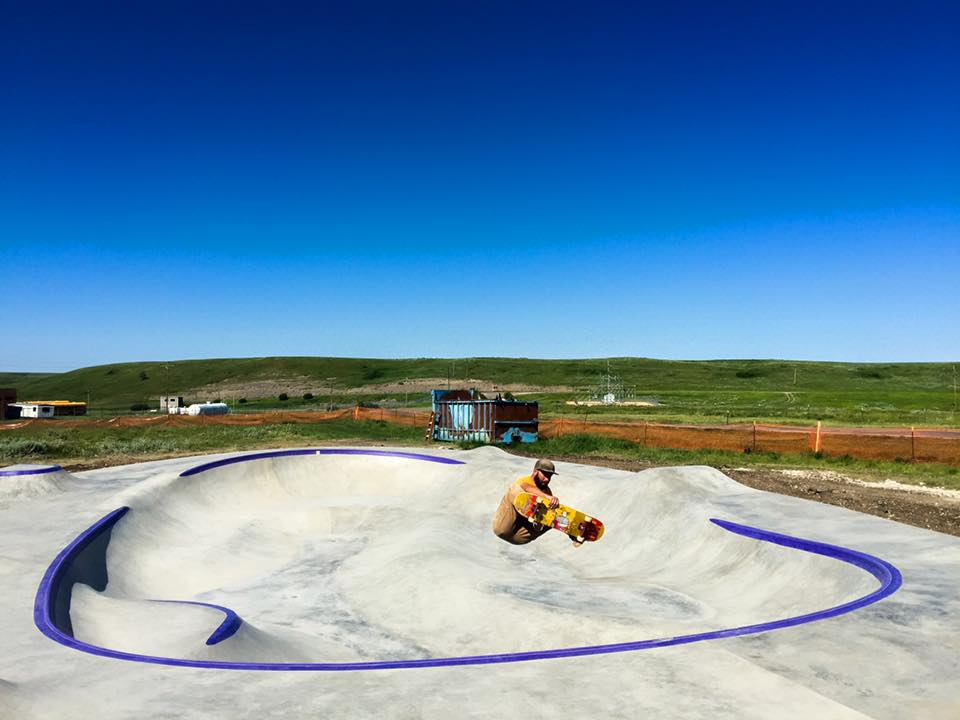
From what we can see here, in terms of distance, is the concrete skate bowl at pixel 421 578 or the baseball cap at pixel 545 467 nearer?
the concrete skate bowl at pixel 421 578

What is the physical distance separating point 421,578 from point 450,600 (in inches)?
44.7

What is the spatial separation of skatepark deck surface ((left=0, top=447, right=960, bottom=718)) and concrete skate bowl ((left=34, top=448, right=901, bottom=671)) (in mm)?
52

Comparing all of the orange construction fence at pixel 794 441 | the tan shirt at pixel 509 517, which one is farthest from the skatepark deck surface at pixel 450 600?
the orange construction fence at pixel 794 441

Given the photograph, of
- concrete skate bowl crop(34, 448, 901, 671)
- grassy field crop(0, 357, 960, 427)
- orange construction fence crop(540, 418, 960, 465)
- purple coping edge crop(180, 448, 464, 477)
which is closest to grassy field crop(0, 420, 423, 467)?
purple coping edge crop(180, 448, 464, 477)

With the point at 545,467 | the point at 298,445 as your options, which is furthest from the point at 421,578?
the point at 298,445

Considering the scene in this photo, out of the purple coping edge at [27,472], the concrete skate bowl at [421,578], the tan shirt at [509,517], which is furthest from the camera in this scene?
the purple coping edge at [27,472]

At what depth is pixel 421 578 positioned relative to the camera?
12180mm

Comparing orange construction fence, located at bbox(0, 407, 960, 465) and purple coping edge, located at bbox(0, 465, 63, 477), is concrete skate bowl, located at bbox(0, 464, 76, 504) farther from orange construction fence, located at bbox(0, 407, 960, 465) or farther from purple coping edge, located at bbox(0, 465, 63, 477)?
orange construction fence, located at bbox(0, 407, 960, 465)

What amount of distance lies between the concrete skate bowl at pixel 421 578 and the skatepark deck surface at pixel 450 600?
52 mm

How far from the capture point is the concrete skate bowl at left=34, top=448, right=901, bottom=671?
8.87 meters

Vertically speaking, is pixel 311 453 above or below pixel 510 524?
below

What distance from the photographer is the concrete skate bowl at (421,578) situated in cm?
887

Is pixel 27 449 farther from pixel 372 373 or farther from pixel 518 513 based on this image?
pixel 372 373

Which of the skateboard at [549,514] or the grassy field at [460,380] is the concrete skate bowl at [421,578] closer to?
the skateboard at [549,514]
